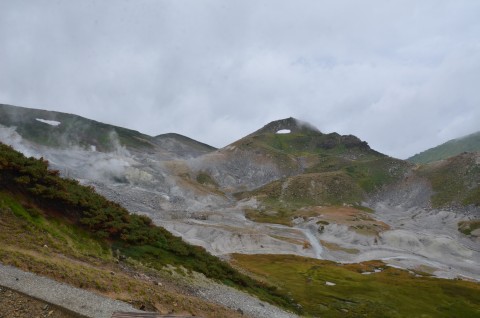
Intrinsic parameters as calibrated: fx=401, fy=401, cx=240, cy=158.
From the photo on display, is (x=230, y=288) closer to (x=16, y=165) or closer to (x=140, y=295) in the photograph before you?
(x=140, y=295)

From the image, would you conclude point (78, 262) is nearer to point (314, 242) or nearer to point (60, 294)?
point (60, 294)

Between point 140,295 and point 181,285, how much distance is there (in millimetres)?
12083

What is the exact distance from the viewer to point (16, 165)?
126 feet

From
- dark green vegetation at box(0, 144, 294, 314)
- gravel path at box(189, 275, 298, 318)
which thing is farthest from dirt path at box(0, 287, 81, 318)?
gravel path at box(189, 275, 298, 318)

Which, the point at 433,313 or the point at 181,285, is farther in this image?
the point at 433,313

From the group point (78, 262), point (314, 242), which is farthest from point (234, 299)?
point (314, 242)

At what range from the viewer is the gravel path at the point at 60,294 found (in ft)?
68.6

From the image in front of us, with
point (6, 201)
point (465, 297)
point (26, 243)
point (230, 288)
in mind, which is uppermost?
point (6, 201)

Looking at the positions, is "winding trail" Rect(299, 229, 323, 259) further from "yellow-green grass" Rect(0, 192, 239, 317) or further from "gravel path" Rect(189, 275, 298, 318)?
"yellow-green grass" Rect(0, 192, 239, 317)

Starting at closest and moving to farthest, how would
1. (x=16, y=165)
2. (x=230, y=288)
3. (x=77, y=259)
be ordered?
(x=77, y=259), (x=16, y=165), (x=230, y=288)

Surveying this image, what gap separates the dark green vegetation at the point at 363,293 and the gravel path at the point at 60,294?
38.9 m

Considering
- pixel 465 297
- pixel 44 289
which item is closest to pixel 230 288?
pixel 44 289

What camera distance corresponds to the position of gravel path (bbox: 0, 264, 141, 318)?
2092 cm

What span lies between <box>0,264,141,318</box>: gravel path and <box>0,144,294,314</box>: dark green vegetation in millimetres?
12500
